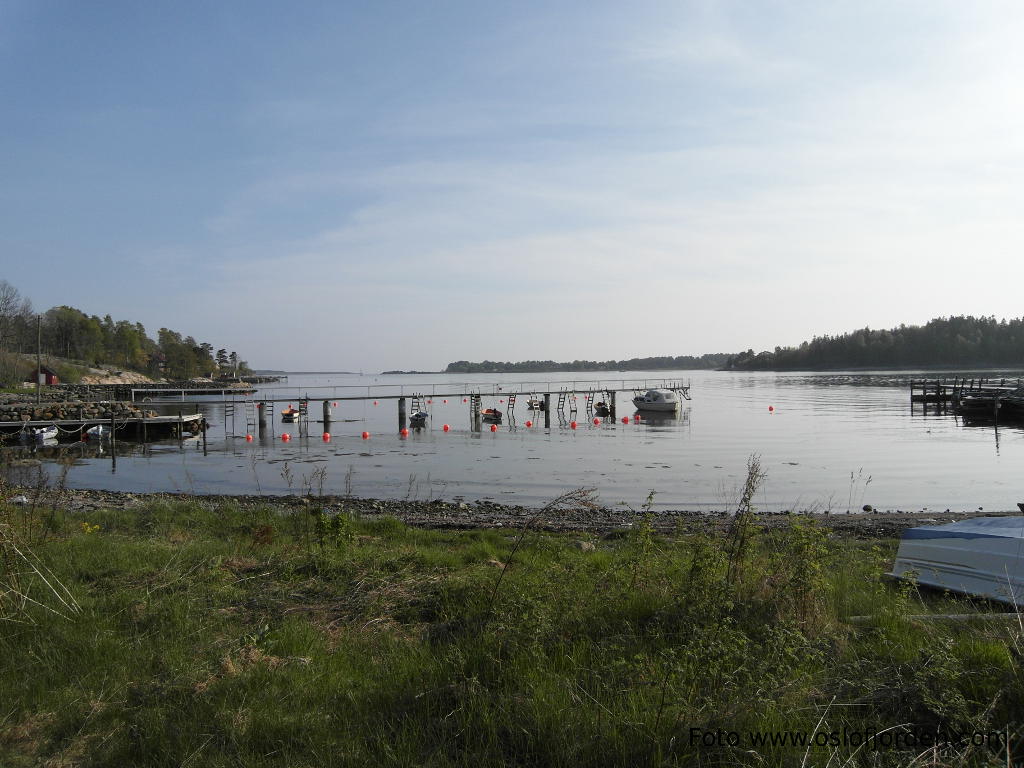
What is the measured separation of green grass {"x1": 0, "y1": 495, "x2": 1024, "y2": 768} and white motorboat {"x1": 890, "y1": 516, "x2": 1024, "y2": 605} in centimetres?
42

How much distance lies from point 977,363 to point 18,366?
7520 inches

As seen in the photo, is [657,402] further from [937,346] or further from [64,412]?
[937,346]

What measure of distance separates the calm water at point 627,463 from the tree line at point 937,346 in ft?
446

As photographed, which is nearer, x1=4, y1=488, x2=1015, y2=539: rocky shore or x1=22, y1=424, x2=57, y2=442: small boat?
x1=4, y1=488, x2=1015, y2=539: rocky shore

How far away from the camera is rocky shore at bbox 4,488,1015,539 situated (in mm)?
14414

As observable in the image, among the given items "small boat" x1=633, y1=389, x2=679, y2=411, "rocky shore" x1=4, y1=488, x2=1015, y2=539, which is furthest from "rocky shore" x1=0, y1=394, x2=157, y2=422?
"small boat" x1=633, y1=389, x2=679, y2=411

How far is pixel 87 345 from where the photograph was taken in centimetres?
11244

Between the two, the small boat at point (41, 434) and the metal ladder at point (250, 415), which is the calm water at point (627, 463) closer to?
the small boat at point (41, 434)

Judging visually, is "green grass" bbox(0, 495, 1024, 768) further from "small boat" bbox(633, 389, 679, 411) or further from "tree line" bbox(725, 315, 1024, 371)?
"tree line" bbox(725, 315, 1024, 371)

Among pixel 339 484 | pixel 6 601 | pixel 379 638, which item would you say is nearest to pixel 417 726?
pixel 379 638

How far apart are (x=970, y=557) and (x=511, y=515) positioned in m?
11.3

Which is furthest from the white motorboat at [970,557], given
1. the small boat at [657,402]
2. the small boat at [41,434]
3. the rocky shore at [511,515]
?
the small boat at [657,402]

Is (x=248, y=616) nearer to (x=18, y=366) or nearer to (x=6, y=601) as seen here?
(x=6, y=601)

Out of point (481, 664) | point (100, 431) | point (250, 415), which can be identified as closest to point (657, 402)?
point (100, 431)
